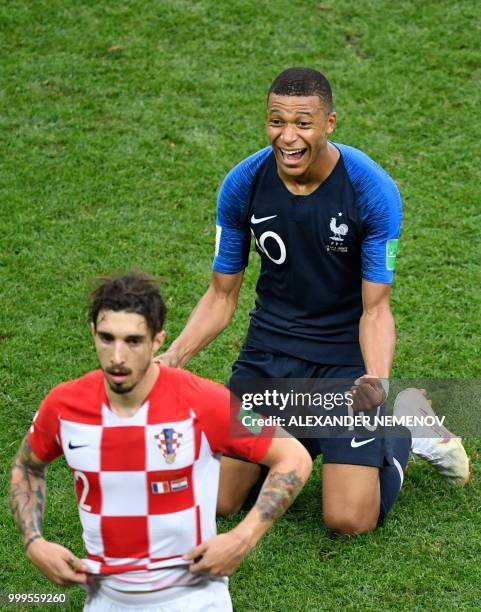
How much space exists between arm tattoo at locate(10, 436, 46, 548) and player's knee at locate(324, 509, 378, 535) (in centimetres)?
188

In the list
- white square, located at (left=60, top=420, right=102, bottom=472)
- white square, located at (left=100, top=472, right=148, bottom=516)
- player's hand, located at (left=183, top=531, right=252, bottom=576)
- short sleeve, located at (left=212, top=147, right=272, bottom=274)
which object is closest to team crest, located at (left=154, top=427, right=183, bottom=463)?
white square, located at (left=100, top=472, right=148, bottom=516)

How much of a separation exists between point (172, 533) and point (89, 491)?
322 millimetres

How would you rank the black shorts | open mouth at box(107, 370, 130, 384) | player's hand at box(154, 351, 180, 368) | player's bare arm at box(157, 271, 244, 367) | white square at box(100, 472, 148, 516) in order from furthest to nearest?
the black shorts, player's bare arm at box(157, 271, 244, 367), player's hand at box(154, 351, 180, 368), white square at box(100, 472, 148, 516), open mouth at box(107, 370, 130, 384)

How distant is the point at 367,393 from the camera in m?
5.21

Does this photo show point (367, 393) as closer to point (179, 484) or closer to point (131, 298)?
point (179, 484)

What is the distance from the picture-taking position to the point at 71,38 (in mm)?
10055

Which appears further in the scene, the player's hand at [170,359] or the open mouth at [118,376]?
the player's hand at [170,359]

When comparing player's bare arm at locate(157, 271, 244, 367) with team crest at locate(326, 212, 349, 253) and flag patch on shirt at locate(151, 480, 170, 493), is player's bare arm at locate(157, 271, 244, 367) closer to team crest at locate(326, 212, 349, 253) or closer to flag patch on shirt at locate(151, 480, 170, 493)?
team crest at locate(326, 212, 349, 253)

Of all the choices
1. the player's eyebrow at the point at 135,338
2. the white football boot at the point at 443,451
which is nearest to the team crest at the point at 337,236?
the white football boot at the point at 443,451

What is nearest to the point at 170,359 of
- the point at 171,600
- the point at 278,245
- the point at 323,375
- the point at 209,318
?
the point at 209,318

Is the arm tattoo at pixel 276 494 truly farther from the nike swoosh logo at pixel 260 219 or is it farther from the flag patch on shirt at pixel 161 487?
the nike swoosh logo at pixel 260 219

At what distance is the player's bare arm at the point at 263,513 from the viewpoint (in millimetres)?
4145

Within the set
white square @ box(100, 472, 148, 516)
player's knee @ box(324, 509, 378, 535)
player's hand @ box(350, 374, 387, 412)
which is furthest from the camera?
player's knee @ box(324, 509, 378, 535)

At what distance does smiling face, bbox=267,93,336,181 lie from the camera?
5613 mm
